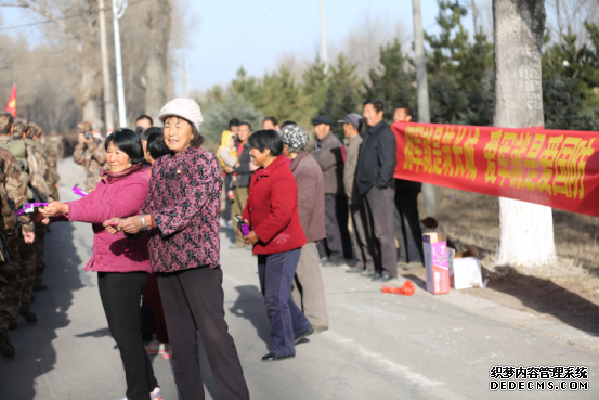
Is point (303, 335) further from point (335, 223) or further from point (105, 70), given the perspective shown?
point (105, 70)

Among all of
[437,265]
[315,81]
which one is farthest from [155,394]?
[315,81]

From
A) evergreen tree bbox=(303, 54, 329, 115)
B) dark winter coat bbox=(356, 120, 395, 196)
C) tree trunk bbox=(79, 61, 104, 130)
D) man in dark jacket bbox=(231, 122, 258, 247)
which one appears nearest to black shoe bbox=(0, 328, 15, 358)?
dark winter coat bbox=(356, 120, 395, 196)

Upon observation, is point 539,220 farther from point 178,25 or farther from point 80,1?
point 178,25

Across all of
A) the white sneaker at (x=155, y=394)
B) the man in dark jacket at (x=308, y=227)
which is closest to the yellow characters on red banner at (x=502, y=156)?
the man in dark jacket at (x=308, y=227)

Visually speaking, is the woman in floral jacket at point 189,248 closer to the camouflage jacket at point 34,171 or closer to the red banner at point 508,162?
the red banner at point 508,162

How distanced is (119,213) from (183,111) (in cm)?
80

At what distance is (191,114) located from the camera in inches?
160

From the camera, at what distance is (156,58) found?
27.6 m

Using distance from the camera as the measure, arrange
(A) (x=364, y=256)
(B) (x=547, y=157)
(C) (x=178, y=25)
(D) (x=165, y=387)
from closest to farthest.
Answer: (D) (x=165, y=387) < (B) (x=547, y=157) < (A) (x=364, y=256) < (C) (x=178, y=25)

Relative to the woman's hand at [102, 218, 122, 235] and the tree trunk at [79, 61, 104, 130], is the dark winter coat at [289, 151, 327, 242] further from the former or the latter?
the tree trunk at [79, 61, 104, 130]

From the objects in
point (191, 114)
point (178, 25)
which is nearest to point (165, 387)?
point (191, 114)

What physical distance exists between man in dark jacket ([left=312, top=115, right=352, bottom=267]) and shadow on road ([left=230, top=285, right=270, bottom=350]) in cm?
185

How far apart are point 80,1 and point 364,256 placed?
4042 cm

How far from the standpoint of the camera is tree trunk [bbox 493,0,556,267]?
8.23 meters
